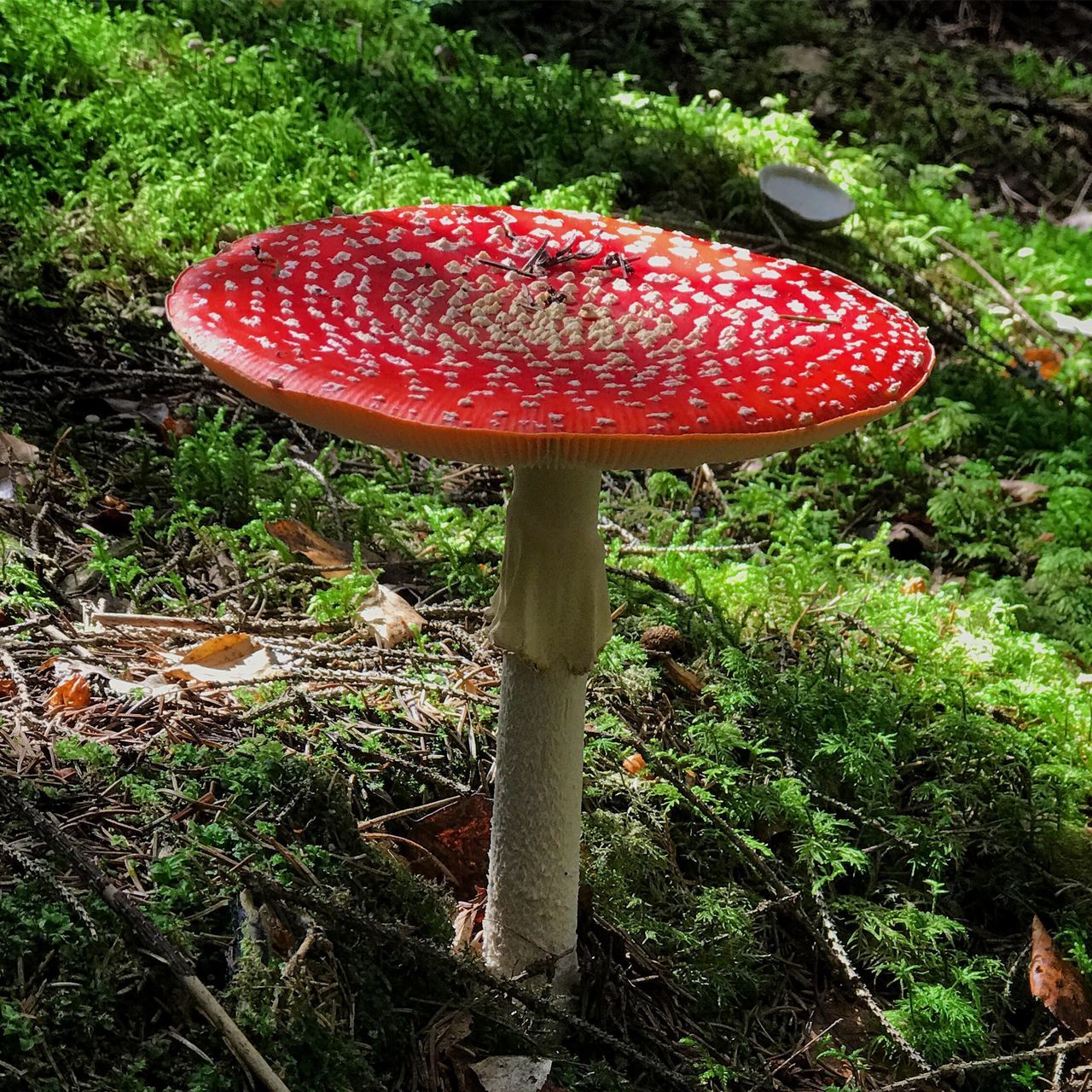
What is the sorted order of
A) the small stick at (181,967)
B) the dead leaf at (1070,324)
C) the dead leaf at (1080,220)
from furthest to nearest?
the dead leaf at (1080,220)
the dead leaf at (1070,324)
the small stick at (181,967)

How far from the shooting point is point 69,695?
2.54 metres

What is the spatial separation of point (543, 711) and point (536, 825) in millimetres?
260

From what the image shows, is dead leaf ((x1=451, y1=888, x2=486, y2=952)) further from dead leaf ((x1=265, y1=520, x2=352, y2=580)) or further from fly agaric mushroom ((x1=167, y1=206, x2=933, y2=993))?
dead leaf ((x1=265, y1=520, x2=352, y2=580))

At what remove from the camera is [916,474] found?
4.66 m

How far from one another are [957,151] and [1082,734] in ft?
17.6

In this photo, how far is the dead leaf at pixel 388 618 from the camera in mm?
3129

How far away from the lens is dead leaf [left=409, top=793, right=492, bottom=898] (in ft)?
8.71

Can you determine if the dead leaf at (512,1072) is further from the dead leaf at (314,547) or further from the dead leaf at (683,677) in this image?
the dead leaf at (314,547)

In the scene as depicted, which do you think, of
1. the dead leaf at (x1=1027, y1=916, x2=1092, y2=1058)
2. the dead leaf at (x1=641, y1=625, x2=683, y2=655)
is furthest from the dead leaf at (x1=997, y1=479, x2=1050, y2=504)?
the dead leaf at (x1=1027, y1=916, x2=1092, y2=1058)

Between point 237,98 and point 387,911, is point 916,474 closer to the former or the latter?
point 387,911

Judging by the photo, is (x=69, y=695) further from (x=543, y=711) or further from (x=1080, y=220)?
(x=1080, y=220)

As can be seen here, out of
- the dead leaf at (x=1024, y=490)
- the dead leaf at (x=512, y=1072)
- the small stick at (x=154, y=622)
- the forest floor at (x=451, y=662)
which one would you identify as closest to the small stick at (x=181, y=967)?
the forest floor at (x=451, y=662)

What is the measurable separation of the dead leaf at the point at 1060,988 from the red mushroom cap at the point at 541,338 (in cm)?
163

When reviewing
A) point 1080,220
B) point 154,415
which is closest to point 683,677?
point 154,415
